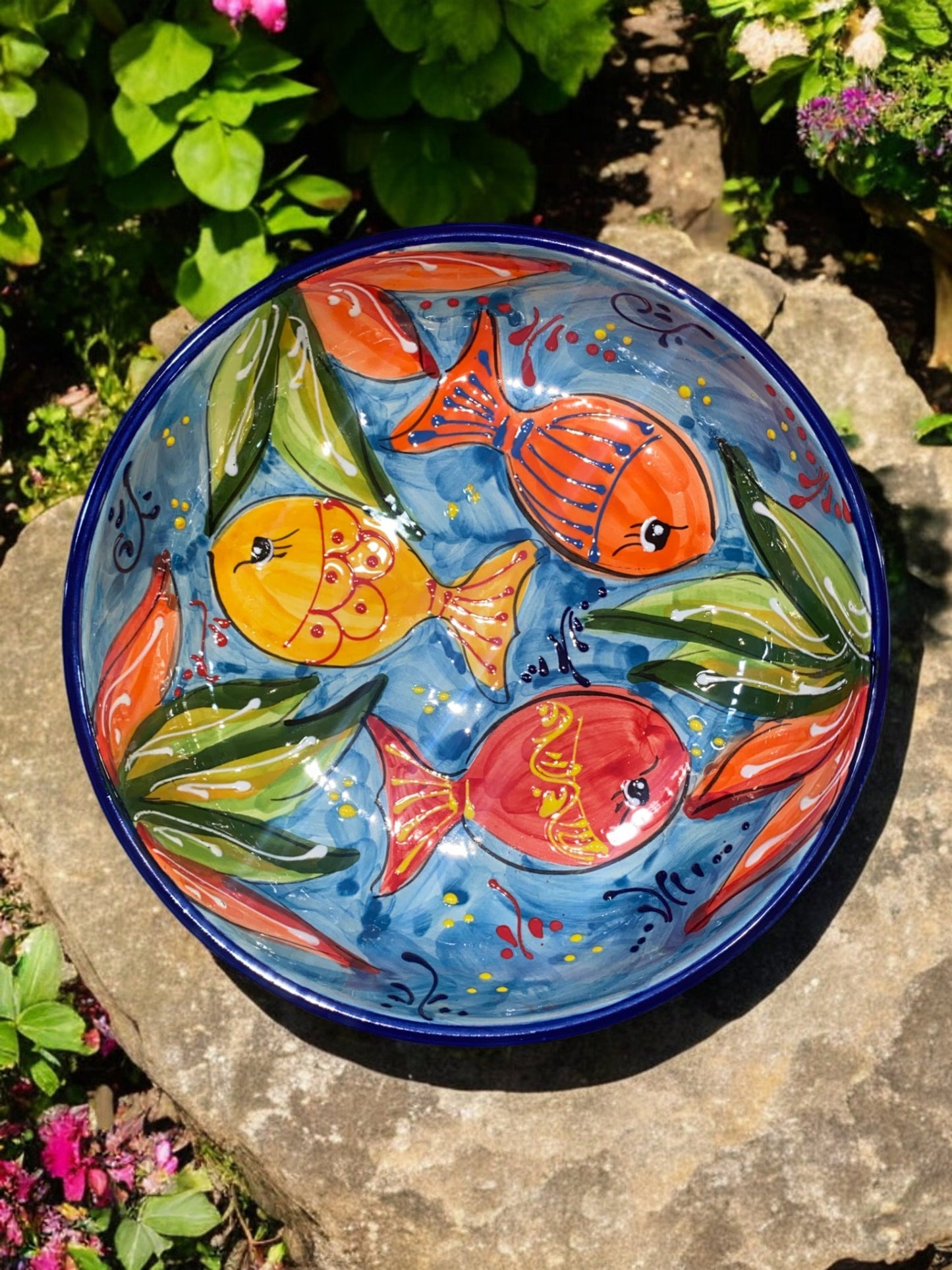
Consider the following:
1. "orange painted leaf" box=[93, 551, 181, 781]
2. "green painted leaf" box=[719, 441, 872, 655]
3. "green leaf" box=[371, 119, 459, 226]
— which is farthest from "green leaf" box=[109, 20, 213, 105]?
"green painted leaf" box=[719, 441, 872, 655]

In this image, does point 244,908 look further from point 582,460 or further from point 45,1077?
point 582,460

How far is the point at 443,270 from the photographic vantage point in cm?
197

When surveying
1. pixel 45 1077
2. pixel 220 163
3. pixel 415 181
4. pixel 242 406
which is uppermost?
pixel 220 163

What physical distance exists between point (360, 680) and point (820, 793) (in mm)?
731

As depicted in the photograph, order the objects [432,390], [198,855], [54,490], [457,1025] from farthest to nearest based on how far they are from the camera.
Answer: [54,490] → [432,390] → [198,855] → [457,1025]

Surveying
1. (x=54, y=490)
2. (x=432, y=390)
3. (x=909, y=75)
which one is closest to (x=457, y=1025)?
(x=432, y=390)

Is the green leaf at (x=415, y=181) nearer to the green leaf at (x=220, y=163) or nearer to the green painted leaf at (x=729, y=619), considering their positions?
the green leaf at (x=220, y=163)

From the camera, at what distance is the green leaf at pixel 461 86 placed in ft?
6.81

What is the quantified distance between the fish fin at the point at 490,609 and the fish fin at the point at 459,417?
0.19m

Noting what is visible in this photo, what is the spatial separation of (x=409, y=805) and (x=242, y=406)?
0.67 meters

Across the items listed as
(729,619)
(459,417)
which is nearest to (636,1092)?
(729,619)

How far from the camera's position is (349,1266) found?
175 centimetres

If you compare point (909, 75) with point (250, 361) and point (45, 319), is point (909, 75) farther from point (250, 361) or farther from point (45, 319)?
point (45, 319)

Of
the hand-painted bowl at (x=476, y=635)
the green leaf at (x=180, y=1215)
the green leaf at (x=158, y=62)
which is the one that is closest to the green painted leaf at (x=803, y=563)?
the hand-painted bowl at (x=476, y=635)
